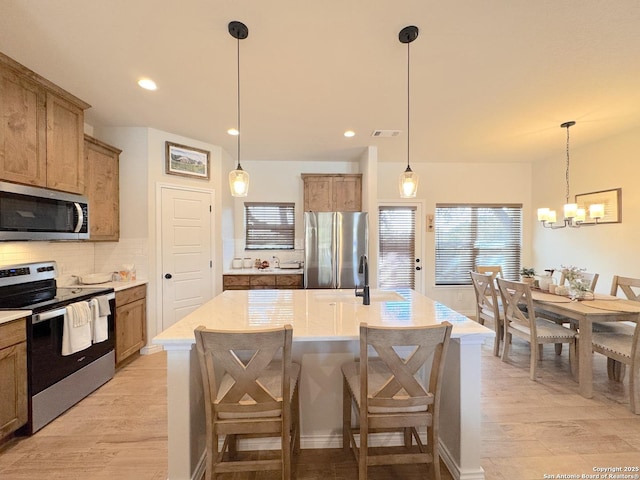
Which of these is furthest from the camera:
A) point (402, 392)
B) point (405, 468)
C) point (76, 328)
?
point (76, 328)

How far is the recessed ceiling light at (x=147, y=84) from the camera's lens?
Answer: 7.95ft

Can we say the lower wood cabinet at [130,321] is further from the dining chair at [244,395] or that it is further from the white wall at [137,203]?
the dining chair at [244,395]

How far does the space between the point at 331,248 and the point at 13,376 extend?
3134mm

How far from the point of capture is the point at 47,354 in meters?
2.10

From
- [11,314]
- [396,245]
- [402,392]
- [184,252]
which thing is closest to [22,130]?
[11,314]

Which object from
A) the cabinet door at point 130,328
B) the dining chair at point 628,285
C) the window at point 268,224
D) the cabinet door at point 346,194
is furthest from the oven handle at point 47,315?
the dining chair at point 628,285

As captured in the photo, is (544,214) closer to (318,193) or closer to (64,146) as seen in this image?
(318,193)

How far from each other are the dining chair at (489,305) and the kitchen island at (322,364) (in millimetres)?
1598

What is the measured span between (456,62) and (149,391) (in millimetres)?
3867

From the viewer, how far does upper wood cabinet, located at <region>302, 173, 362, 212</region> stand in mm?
4383

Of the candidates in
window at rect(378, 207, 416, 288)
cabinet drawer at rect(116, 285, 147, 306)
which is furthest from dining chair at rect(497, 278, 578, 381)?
cabinet drawer at rect(116, 285, 147, 306)

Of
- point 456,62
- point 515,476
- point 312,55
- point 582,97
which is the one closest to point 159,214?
point 312,55

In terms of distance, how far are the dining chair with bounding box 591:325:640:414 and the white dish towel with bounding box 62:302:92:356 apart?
4.43 metres

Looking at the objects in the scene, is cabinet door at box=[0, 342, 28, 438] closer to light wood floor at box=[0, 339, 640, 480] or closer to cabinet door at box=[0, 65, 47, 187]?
light wood floor at box=[0, 339, 640, 480]
